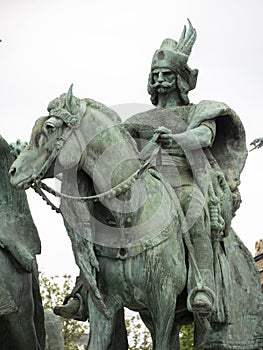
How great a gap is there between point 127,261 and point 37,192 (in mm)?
993

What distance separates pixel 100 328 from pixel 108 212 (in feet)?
3.40

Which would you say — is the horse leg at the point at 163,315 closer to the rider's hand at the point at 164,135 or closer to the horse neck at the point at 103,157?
the horse neck at the point at 103,157

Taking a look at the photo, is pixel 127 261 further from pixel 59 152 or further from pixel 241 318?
pixel 241 318

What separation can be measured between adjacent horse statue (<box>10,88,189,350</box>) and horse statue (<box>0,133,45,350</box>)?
3.75 ft

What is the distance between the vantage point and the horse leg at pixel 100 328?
1180cm

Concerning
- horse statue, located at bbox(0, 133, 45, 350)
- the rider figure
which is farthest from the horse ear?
horse statue, located at bbox(0, 133, 45, 350)

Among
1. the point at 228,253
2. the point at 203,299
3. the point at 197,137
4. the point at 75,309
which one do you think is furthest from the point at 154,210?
the point at 228,253

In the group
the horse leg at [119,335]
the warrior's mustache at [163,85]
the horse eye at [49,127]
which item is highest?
the warrior's mustache at [163,85]

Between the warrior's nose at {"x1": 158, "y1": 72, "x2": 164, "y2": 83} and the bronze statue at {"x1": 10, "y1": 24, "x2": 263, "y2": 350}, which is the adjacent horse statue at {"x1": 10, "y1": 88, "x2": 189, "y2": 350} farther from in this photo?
the warrior's nose at {"x1": 158, "y1": 72, "x2": 164, "y2": 83}

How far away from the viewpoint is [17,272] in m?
12.8

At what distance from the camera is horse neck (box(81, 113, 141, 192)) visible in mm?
11547

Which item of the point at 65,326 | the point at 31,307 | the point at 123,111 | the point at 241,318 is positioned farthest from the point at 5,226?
the point at 65,326

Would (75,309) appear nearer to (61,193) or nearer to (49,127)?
(61,193)

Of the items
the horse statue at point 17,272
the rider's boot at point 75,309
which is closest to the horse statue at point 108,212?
the rider's boot at point 75,309
